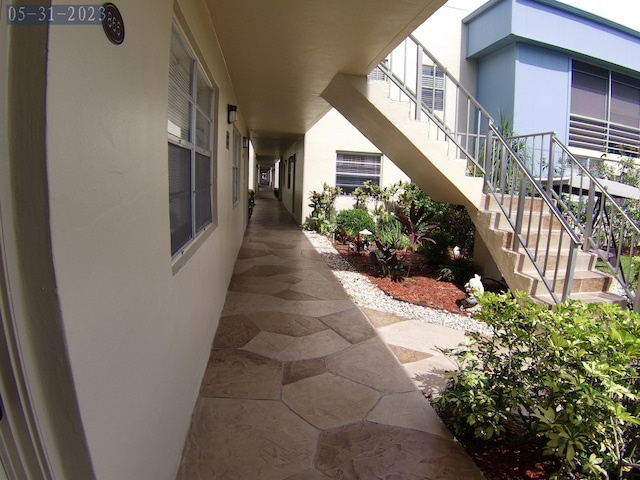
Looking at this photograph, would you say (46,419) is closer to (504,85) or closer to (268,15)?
(268,15)

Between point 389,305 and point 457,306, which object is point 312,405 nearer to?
point 389,305

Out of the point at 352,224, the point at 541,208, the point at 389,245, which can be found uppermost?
the point at 541,208

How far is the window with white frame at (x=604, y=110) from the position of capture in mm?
9984

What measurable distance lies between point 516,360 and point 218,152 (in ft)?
10.5

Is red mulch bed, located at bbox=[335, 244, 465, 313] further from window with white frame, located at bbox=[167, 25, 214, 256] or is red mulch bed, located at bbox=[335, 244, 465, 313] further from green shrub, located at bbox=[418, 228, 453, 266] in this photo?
window with white frame, located at bbox=[167, 25, 214, 256]

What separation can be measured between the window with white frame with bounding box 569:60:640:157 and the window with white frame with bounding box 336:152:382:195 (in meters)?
5.16

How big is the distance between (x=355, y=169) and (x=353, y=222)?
1963 millimetres

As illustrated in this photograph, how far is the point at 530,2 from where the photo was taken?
8797mm

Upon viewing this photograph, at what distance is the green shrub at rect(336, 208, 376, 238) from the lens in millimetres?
9211

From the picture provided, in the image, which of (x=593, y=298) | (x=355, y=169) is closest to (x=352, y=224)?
(x=355, y=169)

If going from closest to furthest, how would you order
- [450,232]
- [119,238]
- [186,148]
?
[119,238] < [186,148] < [450,232]

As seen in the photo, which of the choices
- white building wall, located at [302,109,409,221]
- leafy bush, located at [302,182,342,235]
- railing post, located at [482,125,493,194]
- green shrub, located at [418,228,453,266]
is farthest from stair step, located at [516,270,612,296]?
white building wall, located at [302,109,409,221]

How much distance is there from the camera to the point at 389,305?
4.96 meters

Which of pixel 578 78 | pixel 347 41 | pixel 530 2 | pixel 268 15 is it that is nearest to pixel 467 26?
pixel 530 2
